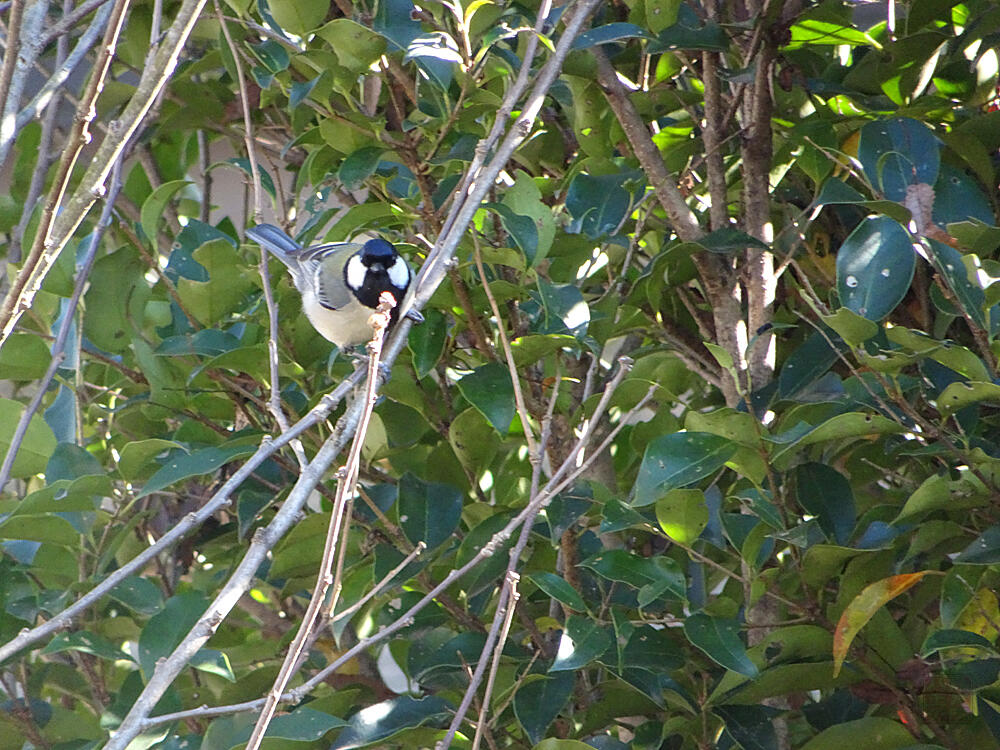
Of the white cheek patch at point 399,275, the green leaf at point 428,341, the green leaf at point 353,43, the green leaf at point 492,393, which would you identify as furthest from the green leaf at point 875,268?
the white cheek patch at point 399,275

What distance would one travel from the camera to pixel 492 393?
1.54 m

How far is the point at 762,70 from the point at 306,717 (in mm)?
A: 1140

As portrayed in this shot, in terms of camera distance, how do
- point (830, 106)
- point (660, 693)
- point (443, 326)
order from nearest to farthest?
1. point (660, 693)
2. point (443, 326)
3. point (830, 106)

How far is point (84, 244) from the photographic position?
1.86 meters

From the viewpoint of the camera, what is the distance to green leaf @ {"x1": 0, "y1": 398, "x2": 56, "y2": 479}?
1659 mm

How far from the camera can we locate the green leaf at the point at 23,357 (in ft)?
5.52

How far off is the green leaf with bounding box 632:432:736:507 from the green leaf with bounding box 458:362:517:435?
206mm

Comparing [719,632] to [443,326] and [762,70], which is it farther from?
[762,70]

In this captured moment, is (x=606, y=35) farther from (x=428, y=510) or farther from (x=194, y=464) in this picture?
(x=194, y=464)

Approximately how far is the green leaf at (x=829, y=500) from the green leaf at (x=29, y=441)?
1.06 metres

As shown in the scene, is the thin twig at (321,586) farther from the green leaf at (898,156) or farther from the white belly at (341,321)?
the green leaf at (898,156)

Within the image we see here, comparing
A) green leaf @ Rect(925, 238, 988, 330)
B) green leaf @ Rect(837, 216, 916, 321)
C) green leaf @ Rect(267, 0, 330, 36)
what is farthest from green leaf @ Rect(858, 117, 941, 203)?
green leaf @ Rect(267, 0, 330, 36)

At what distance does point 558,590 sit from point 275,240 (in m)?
0.83

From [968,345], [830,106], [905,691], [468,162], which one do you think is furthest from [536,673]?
[830,106]
